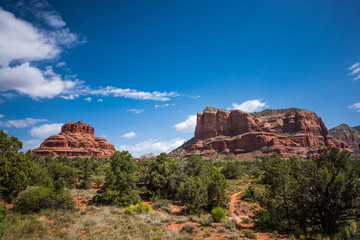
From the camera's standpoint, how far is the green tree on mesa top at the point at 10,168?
14227 millimetres

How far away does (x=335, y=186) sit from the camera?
11164 millimetres

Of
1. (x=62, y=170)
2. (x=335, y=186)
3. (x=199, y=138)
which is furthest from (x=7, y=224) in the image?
(x=199, y=138)

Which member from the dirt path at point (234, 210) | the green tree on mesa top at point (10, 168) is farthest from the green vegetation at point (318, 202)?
the green tree on mesa top at point (10, 168)

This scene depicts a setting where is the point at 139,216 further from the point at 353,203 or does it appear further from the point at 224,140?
the point at 224,140

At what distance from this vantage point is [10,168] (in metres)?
14.4

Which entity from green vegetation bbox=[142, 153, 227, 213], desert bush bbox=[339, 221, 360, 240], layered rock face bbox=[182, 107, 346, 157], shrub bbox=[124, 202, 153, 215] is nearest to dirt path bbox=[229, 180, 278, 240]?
green vegetation bbox=[142, 153, 227, 213]

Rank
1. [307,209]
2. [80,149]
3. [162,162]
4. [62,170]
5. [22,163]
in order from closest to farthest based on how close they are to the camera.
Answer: [307,209] < [22,163] < [62,170] < [162,162] < [80,149]

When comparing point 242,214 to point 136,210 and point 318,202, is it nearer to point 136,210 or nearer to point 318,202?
point 318,202

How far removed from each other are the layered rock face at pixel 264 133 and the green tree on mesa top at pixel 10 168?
373ft

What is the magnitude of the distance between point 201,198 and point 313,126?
158m

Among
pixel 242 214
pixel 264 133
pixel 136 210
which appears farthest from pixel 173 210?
pixel 264 133

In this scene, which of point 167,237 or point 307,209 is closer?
point 167,237

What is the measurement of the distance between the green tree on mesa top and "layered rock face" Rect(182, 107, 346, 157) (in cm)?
11371

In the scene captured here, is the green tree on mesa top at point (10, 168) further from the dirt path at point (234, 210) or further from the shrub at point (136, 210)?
the dirt path at point (234, 210)
